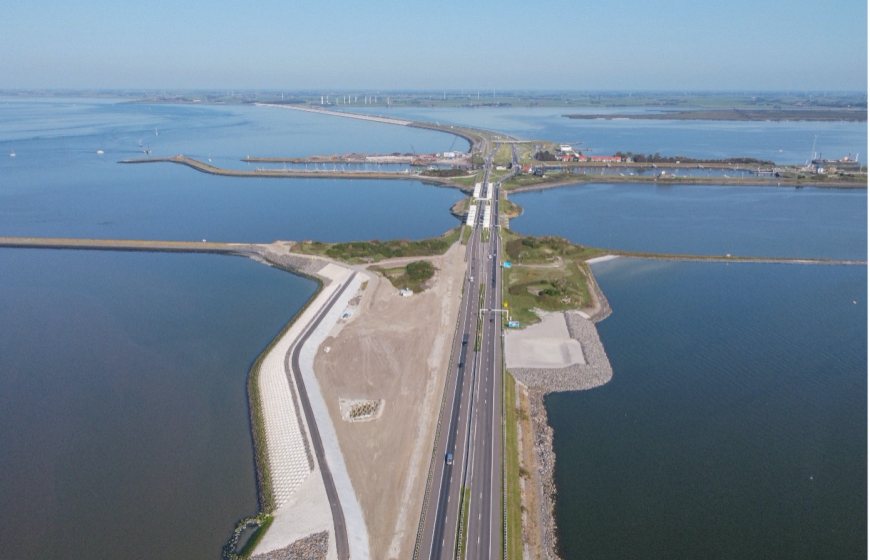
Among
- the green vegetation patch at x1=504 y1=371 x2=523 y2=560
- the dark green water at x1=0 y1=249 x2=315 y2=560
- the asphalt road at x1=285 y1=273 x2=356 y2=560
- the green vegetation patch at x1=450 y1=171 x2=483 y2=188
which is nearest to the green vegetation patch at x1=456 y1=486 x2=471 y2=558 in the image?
the green vegetation patch at x1=504 y1=371 x2=523 y2=560

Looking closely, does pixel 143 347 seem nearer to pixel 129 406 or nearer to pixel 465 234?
pixel 129 406

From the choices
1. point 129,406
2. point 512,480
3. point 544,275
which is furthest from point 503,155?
point 512,480

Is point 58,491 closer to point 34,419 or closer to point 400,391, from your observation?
point 34,419

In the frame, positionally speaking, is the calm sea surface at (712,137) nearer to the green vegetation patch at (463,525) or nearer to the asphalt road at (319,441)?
the asphalt road at (319,441)

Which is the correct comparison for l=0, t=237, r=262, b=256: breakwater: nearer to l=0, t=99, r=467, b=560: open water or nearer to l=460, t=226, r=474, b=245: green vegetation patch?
l=0, t=99, r=467, b=560: open water

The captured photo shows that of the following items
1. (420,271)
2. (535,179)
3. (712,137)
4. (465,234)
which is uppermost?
(712,137)

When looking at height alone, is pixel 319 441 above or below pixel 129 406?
above

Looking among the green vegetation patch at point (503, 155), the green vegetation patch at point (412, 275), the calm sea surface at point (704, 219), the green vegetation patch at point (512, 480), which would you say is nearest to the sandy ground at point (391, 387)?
the green vegetation patch at point (412, 275)
